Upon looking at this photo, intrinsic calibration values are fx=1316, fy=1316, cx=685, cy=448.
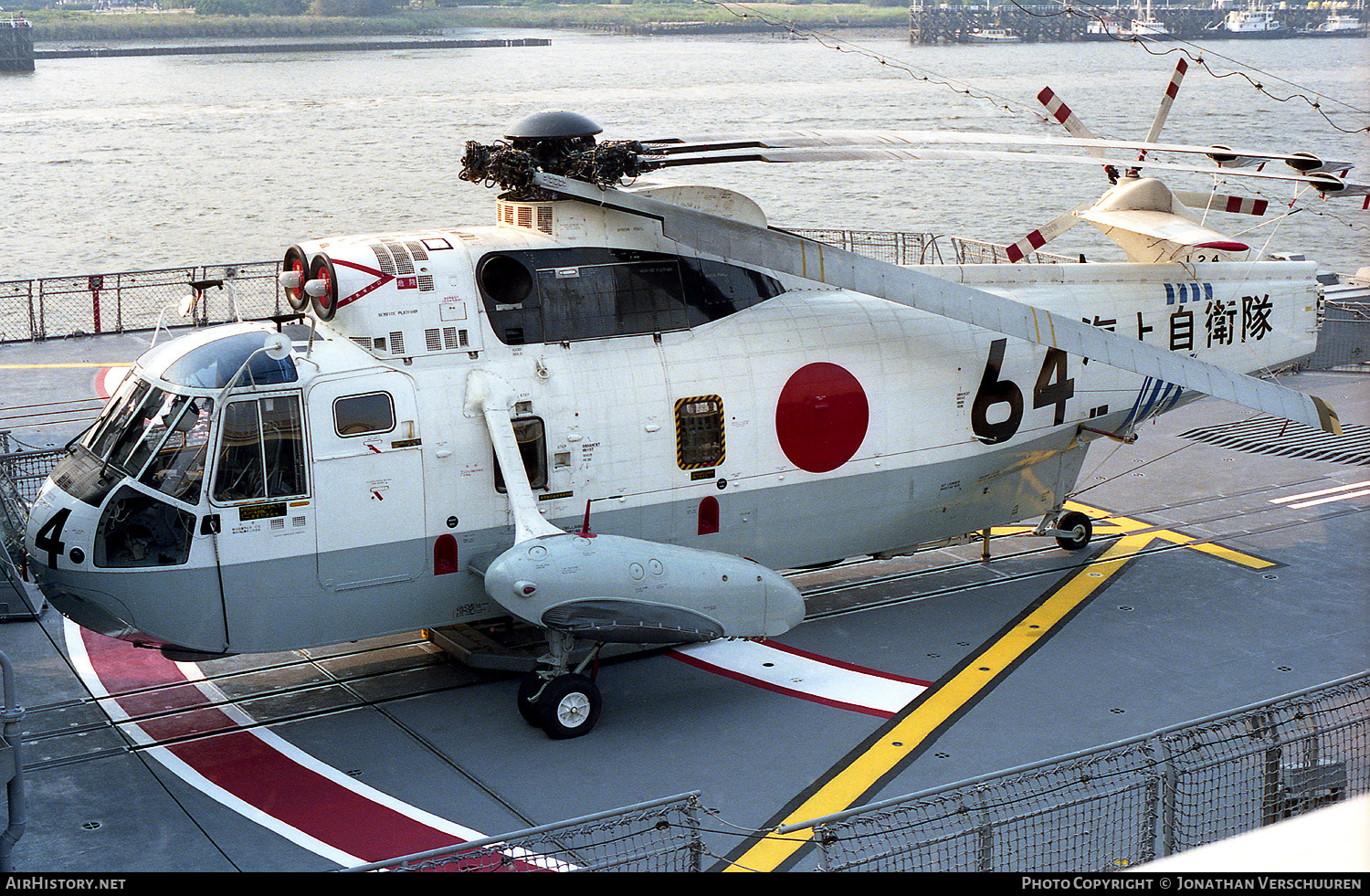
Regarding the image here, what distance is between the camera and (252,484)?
37.1ft

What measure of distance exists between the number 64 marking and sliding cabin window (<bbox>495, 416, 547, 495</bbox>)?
489 centimetres

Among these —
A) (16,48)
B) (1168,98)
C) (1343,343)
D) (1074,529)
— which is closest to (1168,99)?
(1168,98)

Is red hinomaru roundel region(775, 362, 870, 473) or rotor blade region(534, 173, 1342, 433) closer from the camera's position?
rotor blade region(534, 173, 1342, 433)

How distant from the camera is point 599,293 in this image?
41.6ft

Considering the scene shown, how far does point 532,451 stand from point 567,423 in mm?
427

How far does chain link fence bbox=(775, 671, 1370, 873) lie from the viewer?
7918mm

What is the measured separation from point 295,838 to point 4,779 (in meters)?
2.12

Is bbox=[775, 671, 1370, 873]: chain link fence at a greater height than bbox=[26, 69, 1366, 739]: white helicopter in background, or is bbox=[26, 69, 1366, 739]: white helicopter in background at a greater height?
bbox=[26, 69, 1366, 739]: white helicopter in background

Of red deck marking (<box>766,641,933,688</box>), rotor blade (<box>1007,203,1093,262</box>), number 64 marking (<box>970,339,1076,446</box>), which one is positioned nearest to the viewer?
red deck marking (<box>766,641,933,688</box>)

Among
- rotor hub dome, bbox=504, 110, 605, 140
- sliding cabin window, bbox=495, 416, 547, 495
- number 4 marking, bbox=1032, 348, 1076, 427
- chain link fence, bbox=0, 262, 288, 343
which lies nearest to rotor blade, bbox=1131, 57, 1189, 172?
number 4 marking, bbox=1032, 348, 1076, 427

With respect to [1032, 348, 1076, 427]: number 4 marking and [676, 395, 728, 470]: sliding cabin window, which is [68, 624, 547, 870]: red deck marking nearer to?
[676, 395, 728, 470]: sliding cabin window

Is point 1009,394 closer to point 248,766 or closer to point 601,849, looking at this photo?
point 601,849

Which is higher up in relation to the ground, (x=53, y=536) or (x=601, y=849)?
(x=53, y=536)

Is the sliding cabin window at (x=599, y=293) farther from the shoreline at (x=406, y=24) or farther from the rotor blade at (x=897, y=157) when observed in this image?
the shoreline at (x=406, y=24)
